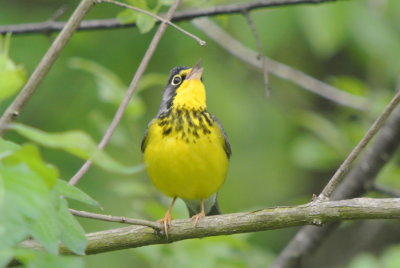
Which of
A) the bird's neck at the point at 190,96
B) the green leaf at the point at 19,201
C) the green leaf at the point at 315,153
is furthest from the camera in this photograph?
the green leaf at the point at 315,153

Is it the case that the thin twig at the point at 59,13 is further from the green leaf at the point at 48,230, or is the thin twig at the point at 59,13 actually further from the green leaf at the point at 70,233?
the green leaf at the point at 48,230

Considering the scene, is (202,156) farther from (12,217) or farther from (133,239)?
(12,217)

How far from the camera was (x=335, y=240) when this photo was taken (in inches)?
444

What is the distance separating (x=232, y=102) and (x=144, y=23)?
4.23 m

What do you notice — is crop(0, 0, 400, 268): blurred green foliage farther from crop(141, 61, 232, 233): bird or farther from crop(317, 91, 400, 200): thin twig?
crop(317, 91, 400, 200): thin twig

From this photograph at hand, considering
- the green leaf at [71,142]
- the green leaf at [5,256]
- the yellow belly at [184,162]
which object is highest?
the yellow belly at [184,162]

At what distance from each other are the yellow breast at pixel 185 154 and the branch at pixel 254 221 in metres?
1.42

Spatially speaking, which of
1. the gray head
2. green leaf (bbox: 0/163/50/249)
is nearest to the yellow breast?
the gray head

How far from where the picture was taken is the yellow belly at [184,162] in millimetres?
6285

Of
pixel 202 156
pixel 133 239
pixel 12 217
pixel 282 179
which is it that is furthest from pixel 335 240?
pixel 12 217

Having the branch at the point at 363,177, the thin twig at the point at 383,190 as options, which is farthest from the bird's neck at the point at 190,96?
the thin twig at the point at 383,190

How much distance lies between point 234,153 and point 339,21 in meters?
3.68

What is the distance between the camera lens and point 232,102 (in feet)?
30.4

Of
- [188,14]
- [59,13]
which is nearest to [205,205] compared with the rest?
[188,14]
